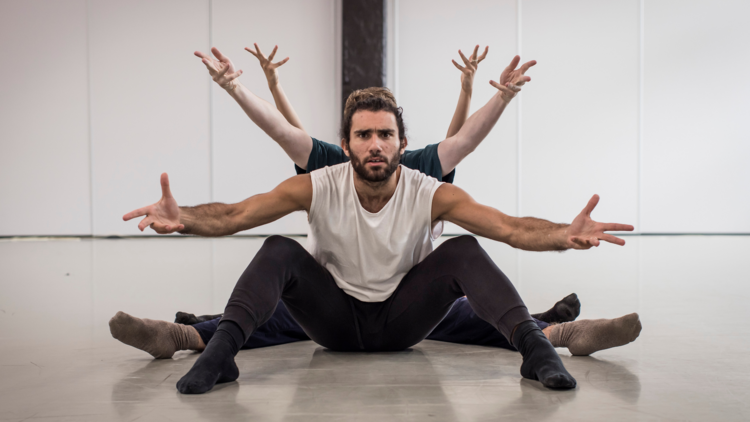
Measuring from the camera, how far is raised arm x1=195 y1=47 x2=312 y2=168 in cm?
233

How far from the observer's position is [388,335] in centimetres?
179

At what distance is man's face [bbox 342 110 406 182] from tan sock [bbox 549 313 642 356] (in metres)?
0.74

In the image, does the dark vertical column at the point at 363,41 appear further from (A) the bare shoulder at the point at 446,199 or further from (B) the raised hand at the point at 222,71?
(A) the bare shoulder at the point at 446,199

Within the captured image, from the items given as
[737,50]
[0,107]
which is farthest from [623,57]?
[0,107]

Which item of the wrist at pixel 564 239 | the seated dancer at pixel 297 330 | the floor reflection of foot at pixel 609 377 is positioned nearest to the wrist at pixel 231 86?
the seated dancer at pixel 297 330

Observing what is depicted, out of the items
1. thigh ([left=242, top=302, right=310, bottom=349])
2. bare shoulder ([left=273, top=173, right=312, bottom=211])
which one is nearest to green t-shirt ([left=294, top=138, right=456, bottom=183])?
thigh ([left=242, top=302, right=310, bottom=349])

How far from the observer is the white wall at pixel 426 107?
659 centimetres

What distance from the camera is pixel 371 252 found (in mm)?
1723

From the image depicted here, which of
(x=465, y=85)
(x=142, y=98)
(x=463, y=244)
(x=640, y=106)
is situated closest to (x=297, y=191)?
(x=463, y=244)

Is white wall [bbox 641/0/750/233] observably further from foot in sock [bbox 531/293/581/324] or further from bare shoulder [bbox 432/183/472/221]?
bare shoulder [bbox 432/183/472/221]

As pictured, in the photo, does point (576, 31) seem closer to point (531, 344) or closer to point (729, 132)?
point (729, 132)

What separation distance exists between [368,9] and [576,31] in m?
2.47

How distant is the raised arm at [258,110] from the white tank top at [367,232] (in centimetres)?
81

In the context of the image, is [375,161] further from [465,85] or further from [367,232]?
[465,85]
